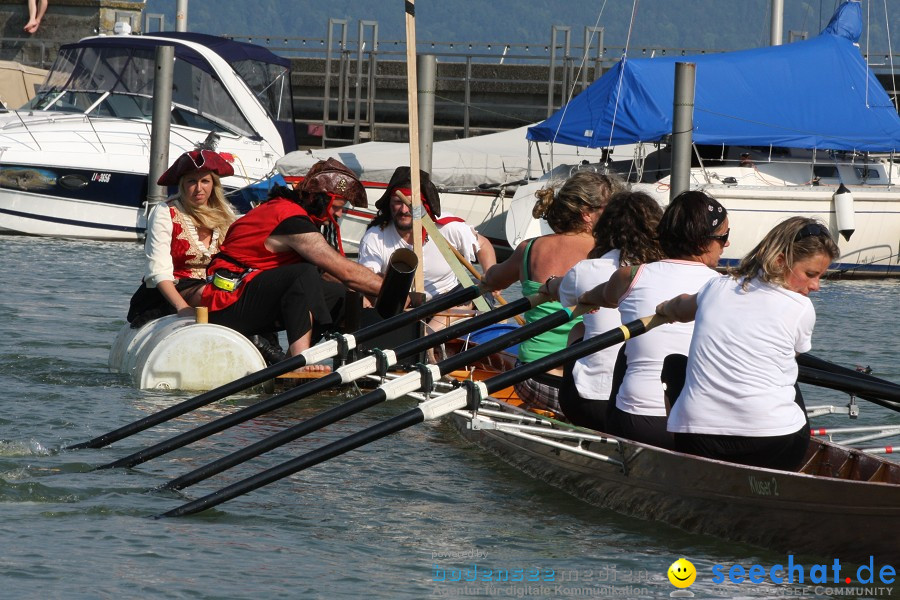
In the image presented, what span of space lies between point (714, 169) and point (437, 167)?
152 inches

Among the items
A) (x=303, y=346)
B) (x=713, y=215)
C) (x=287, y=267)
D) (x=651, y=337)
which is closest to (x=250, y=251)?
(x=287, y=267)

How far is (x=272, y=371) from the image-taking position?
21.4 ft

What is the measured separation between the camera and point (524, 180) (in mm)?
18891

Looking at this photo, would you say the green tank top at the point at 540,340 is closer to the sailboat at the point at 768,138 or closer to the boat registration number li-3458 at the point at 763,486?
the boat registration number li-3458 at the point at 763,486

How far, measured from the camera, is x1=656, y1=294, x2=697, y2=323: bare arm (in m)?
5.23

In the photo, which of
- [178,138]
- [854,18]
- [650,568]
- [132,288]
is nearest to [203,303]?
[650,568]

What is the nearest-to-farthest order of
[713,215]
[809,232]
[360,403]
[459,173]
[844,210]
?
[809,232]
[713,215]
[360,403]
[844,210]
[459,173]

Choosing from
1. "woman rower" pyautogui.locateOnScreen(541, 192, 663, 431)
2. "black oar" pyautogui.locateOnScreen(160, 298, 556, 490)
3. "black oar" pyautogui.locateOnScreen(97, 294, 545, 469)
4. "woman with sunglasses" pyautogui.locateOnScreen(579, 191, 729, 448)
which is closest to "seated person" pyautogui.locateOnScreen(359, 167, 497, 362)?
"black oar" pyautogui.locateOnScreen(97, 294, 545, 469)

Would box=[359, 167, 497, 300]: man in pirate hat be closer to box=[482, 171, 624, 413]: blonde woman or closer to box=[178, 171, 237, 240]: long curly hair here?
box=[178, 171, 237, 240]: long curly hair

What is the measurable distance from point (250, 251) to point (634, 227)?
2.93 metres

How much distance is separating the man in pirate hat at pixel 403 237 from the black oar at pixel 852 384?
349 centimetres

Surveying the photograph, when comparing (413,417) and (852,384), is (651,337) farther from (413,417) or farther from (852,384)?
(413,417)

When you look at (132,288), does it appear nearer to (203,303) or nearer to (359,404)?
(203,303)

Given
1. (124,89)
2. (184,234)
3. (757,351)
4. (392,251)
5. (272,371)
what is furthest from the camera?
(124,89)
